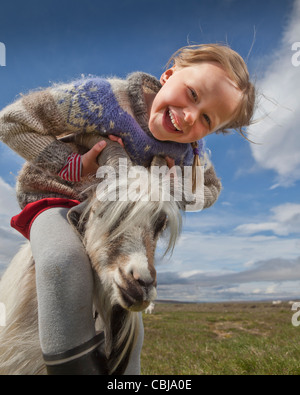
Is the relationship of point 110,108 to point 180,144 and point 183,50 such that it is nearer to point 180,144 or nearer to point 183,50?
point 180,144

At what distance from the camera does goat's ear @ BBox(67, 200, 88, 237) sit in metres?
2.37

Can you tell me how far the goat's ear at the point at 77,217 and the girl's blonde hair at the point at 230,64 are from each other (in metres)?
1.19

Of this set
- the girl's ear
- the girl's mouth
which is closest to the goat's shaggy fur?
the girl's mouth

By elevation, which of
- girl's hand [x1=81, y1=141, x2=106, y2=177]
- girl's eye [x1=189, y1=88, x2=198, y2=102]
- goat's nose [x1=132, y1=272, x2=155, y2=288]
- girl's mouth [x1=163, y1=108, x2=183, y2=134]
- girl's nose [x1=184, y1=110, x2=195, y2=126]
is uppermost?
girl's eye [x1=189, y1=88, x2=198, y2=102]

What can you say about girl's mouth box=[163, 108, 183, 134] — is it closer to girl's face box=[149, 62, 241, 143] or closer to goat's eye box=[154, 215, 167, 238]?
girl's face box=[149, 62, 241, 143]

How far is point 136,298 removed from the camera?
1913 mm

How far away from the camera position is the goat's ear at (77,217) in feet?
7.77

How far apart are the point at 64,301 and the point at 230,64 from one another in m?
2.25

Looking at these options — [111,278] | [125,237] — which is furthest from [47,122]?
[111,278]

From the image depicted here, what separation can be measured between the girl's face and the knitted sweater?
186 millimetres

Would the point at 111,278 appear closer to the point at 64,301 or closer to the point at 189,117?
the point at 64,301

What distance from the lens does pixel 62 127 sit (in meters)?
2.78
